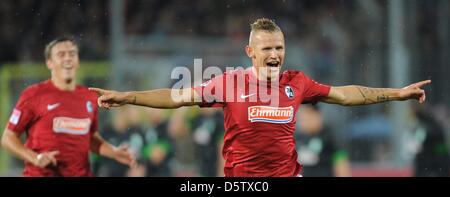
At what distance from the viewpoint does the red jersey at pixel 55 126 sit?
9516 millimetres

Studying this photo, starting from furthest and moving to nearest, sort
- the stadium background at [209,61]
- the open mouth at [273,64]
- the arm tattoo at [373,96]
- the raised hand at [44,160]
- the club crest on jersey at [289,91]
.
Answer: the stadium background at [209,61] → the raised hand at [44,160] → the arm tattoo at [373,96] → the club crest on jersey at [289,91] → the open mouth at [273,64]

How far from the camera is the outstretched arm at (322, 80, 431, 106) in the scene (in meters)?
8.14

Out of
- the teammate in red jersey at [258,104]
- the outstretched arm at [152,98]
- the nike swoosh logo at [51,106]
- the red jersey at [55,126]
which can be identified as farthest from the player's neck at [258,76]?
the nike swoosh logo at [51,106]

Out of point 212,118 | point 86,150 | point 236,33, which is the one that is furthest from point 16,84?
point 86,150

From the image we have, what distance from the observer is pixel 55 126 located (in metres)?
9.55

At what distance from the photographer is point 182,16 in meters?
17.4

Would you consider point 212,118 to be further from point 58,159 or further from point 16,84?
point 58,159

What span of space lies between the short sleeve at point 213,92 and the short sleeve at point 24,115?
2.27 meters

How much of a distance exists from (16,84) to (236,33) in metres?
3.92

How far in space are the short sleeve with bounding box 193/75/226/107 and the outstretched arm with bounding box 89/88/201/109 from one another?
0.16 ft

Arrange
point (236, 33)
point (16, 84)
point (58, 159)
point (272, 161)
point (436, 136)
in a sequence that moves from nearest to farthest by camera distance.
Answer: point (272, 161), point (58, 159), point (436, 136), point (16, 84), point (236, 33)

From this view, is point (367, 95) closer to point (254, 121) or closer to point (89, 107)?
point (254, 121)

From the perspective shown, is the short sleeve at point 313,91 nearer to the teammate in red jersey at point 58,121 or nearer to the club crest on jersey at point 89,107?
the teammate in red jersey at point 58,121

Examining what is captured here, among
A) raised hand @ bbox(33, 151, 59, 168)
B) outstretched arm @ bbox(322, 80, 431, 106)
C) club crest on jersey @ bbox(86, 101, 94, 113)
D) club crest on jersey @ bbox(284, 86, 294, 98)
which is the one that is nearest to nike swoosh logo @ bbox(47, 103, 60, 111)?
club crest on jersey @ bbox(86, 101, 94, 113)
